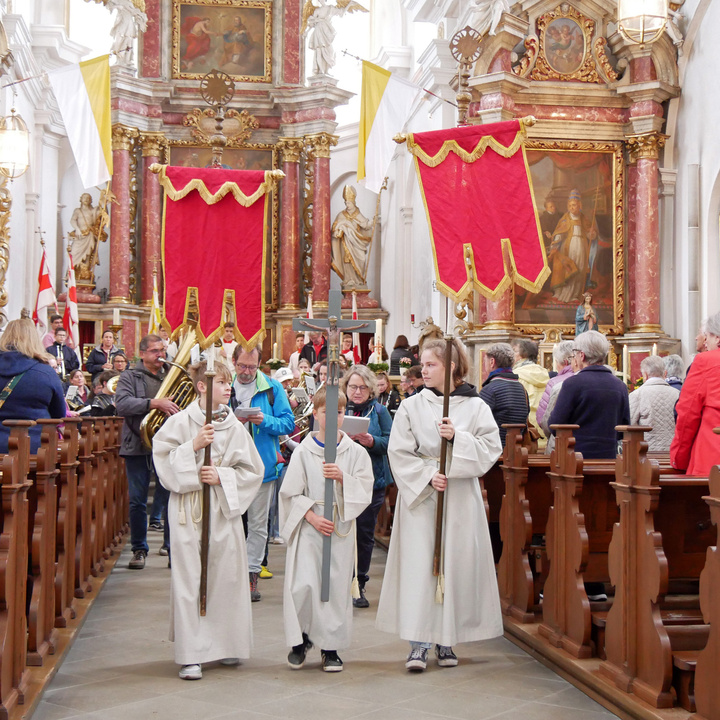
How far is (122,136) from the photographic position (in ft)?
62.6

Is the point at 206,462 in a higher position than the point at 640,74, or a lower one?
lower

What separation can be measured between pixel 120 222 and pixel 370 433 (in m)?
13.7

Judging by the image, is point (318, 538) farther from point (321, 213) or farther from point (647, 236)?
point (321, 213)

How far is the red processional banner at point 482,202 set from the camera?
27.5 feet

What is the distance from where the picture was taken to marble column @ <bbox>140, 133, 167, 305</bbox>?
63.5 feet

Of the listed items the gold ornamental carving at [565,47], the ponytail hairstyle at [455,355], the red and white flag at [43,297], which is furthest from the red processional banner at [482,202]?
the red and white flag at [43,297]

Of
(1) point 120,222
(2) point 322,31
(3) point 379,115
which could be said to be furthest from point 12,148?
(2) point 322,31

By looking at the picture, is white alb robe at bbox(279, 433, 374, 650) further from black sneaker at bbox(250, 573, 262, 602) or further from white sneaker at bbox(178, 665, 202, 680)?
black sneaker at bbox(250, 573, 262, 602)

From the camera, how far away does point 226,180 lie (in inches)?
321

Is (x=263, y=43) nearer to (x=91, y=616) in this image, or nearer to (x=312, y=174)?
(x=312, y=174)

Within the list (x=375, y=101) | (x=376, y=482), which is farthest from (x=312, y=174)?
(x=376, y=482)

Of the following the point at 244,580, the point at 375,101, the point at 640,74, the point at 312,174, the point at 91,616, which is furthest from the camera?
the point at 312,174

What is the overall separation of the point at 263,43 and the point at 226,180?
44.0 feet

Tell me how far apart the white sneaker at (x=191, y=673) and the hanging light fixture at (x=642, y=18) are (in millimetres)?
8585
